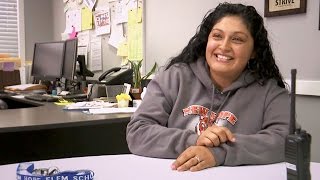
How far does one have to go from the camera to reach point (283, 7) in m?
1.62

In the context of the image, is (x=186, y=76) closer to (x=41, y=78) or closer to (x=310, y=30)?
(x=310, y=30)

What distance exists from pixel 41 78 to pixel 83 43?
1.57 feet

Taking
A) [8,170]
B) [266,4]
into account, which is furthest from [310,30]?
[8,170]

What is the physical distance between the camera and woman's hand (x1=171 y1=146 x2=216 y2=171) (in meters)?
0.95

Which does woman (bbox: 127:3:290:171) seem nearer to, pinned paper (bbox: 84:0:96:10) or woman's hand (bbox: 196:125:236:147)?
woman's hand (bbox: 196:125:236:147)

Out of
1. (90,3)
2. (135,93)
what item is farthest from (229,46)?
(90,3)

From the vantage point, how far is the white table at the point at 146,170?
34.4 inches

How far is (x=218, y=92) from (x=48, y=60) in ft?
7.14

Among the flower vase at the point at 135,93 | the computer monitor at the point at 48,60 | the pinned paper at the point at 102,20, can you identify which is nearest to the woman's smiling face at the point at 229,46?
the flower vase at the point at 135,93

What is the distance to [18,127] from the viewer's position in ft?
4.92

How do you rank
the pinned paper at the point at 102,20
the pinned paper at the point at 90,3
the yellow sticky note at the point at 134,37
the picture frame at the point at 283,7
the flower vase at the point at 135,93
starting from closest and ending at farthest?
the picture frame at the point at 283,7, the flower vase at the point at 135,93, the yellow sticky note at the point at 134,37, the pinned paper at the point at 102,20, the pinned paper at the point at 90,3

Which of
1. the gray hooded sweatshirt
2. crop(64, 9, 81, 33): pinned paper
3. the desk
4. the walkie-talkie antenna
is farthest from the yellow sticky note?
the walkie-talkie antenna

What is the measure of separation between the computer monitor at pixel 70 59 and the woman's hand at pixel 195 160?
6.08ft

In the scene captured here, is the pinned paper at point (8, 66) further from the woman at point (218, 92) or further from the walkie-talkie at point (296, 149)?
the walkie-talkie at point (296, 149)
